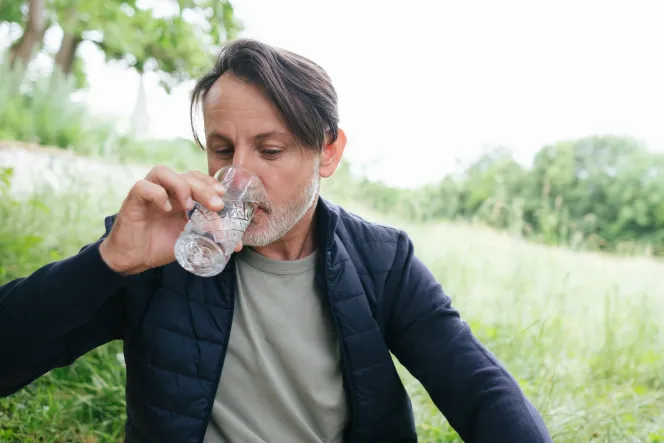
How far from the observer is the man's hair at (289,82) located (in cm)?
161

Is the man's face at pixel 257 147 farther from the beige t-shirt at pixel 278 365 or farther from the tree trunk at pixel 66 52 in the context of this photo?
the tree trunk at pixel 66 52

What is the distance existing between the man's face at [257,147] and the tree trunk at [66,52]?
10487mm

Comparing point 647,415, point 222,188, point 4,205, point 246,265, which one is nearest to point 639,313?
point 647,415

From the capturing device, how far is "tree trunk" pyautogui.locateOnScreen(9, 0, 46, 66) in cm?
669

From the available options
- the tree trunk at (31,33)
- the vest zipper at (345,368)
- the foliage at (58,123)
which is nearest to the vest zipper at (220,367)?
the vest zipper at (345,368)

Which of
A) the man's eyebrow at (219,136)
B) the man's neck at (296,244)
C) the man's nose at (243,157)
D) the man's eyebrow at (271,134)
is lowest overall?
the man's neck at (296,244)

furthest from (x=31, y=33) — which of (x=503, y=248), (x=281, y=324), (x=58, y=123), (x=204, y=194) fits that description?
(x=204, y=194)

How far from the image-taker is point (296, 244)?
181 cm

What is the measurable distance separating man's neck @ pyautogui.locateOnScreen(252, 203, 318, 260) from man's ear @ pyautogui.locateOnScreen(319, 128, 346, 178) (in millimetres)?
118

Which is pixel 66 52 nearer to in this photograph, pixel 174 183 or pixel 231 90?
pixel 231 90

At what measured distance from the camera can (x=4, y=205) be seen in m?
4.09

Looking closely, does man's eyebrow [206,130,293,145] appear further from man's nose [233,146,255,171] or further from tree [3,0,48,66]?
tree [3,0,48,66]

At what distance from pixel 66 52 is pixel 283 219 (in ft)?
36.0

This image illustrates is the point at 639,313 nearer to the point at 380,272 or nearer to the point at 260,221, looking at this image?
the point at 380,272
